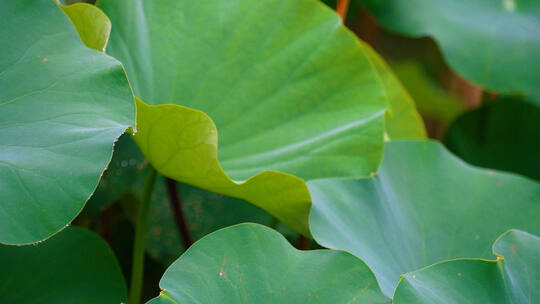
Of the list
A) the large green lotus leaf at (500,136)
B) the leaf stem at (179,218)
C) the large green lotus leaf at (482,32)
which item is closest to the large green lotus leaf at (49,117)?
the leaf stem at (179,218)

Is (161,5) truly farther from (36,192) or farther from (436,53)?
(436,53)

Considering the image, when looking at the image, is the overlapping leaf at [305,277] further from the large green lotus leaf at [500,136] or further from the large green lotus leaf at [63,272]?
the large green lotus leaf at [500,136]

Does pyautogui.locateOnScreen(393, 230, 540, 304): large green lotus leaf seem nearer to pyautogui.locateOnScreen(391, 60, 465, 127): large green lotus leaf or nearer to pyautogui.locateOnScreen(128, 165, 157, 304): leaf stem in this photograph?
pyautogui.locateOnScreen(128, 165, 157, 304): leaf stem

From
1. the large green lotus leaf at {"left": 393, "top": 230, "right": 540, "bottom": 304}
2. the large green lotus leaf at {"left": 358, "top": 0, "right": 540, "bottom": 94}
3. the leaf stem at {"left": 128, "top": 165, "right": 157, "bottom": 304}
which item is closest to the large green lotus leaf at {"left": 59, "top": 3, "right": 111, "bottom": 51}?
the leaf stem at {"left": 128, "top": 165, "right": 157, "bottom": 304}

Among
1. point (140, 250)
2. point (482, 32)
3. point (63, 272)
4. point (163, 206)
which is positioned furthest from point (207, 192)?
point (482, 32)

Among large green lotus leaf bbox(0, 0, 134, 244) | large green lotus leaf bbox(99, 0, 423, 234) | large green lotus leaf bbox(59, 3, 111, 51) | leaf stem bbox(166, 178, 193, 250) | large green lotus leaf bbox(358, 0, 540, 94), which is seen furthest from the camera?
large green lotus leaf bbox(358, 0, 540, 94)

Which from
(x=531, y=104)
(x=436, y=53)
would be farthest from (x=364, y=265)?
(x=436, y=53)
